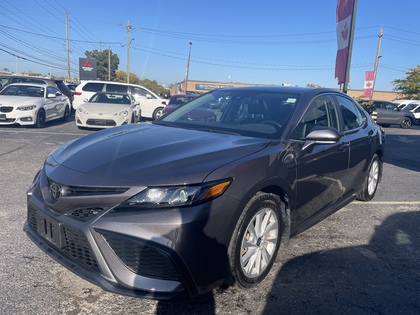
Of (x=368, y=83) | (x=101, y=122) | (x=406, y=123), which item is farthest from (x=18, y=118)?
(x=368, y=83)

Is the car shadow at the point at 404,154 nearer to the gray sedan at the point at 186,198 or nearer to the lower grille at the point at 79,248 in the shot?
the gray sedan at the point at 186,198

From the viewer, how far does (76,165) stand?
2.58 metres

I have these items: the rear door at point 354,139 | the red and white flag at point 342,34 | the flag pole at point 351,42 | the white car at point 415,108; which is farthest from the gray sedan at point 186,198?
the white car at point 415,108

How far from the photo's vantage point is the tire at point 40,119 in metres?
11.7

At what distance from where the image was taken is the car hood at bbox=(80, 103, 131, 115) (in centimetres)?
1135

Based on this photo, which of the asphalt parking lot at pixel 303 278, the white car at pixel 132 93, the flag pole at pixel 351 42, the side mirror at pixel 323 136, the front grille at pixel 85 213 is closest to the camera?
the front grille at pixel 85 213

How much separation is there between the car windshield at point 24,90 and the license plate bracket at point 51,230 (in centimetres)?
1131

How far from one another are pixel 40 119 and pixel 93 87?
5.11 metres

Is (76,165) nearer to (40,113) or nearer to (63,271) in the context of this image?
(63,271)

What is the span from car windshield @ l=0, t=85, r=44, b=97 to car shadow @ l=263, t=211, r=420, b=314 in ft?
39.2

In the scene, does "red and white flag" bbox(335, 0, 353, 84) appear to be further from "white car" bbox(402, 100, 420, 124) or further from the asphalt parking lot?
"white car" bbox(402, 100, 420, 124)

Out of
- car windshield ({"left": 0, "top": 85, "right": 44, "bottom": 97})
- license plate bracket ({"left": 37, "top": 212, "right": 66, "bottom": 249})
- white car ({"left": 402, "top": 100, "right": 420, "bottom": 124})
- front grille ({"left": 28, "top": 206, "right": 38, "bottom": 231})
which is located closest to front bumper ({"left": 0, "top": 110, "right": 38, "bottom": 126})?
car windshield ({"left": 0, "top": 85, "right": 44, "bottom": 97})

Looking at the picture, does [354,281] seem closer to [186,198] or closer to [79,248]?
[186,198]

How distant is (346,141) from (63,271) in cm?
312
